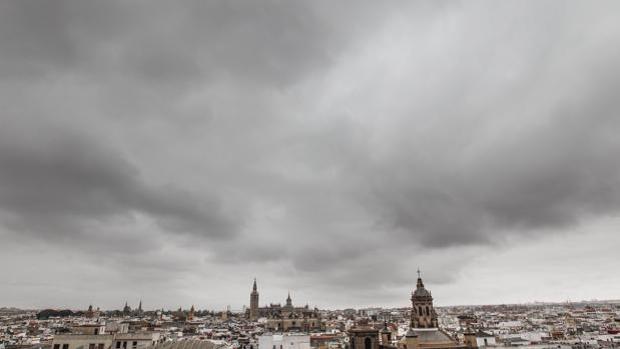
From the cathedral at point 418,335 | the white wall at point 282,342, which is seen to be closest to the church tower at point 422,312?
the cathedral at point 418,335

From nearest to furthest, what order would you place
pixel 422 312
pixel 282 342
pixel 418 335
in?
pixel 418 335 → pixel 422 312 → pixel 282 342

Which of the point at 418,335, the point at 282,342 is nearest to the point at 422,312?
the point at 418,335

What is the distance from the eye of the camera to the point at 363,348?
47750mm

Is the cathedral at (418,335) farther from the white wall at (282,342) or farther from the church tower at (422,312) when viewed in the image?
the white wall at (282,342)

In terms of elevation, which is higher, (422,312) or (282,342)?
(422,312)

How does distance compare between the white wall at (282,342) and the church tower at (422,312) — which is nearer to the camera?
the church tower at (422,312)

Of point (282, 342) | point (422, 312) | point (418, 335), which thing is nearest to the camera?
point (418, 335)

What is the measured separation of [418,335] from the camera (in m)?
46.5

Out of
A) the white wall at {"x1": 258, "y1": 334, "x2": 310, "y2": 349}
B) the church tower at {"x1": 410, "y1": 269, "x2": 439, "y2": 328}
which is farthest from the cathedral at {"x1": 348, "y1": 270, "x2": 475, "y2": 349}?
the white wall at {"x1": 258, "y1": 334, "x2": 310, "y2": 349}

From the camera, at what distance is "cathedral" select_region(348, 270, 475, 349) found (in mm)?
44625

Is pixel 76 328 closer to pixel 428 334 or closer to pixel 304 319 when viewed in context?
pixel 428 334

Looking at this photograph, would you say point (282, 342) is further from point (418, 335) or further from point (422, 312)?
point (418, 335)

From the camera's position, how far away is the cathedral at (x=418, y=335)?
4462 centimetres

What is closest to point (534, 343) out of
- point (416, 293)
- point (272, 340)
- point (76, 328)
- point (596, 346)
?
point (596, 346)
